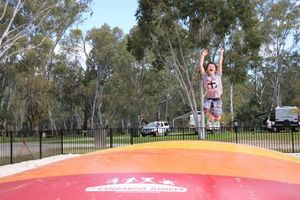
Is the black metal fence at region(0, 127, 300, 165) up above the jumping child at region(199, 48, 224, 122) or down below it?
below

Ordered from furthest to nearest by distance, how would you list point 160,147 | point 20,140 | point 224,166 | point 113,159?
point 20,140, point 160,147, point 113,159, point 224,166

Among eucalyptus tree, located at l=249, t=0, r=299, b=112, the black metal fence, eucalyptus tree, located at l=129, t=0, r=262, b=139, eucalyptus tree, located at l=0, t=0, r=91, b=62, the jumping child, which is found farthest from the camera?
eucalyptus tree, located at l=249, t=0, r=299, b=112

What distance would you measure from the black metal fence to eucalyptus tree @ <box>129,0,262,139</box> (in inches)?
441

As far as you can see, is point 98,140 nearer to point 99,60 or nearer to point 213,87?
point 213,87

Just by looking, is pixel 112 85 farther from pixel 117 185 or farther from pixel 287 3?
pixel 117 185

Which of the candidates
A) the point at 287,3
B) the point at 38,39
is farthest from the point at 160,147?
the point at 287,3

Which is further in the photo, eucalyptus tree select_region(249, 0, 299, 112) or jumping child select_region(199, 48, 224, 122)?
eucalyptus tree select_region(249, 0, 299, 112)

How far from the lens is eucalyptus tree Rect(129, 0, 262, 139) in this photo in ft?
120

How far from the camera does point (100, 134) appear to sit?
84.5 ft

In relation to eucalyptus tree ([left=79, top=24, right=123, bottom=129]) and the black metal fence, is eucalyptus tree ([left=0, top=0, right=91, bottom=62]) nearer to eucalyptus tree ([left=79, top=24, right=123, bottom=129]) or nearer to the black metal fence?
the black metal fence

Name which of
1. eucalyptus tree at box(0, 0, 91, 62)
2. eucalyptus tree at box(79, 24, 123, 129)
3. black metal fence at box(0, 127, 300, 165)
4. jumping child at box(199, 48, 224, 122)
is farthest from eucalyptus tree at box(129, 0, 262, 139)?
eucalyptus tree at box(79, 24, 123, 129)

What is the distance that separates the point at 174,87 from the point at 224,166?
2809 inches

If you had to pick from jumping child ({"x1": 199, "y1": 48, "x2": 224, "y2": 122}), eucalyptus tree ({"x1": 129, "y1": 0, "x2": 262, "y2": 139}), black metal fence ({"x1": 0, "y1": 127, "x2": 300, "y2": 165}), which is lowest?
black metal fence ({"x1": 0, "y1": 127, "x2": 300, "y2": 165})

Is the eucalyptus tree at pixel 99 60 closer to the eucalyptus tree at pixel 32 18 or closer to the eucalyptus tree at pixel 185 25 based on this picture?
the eucalyptus tree at pixel 32 18
